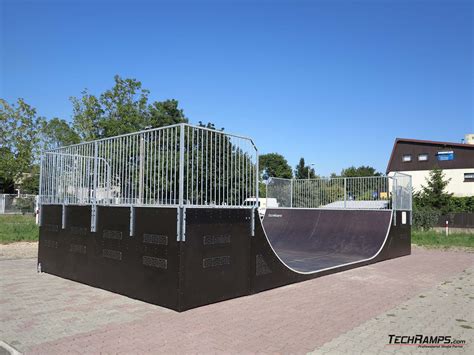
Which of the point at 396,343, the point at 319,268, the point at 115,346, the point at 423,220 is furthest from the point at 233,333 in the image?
the point at 423,220

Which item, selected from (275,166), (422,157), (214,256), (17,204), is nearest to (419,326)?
(214,256)

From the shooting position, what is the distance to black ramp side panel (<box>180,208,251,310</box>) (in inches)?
242

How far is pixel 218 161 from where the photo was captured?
704 cm

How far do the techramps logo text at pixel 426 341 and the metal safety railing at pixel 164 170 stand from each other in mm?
3319


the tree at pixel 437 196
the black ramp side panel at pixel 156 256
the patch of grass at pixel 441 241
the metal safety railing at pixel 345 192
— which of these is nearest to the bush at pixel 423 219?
the patch of grass at pixel 441 241

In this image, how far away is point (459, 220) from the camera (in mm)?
29484

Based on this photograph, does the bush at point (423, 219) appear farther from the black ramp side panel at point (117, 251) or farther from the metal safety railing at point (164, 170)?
the black ramp side panel at point (117, 251)

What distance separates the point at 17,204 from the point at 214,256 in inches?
1320

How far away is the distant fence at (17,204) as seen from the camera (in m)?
34.0

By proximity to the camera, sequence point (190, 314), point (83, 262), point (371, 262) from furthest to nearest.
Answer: point (371, 262)
point (83, 262)
point (190, 314)

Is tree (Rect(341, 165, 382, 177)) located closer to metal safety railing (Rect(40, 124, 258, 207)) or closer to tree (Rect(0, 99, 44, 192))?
tree (Rect(0, 99, 44, 192))

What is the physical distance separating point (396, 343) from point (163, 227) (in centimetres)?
359

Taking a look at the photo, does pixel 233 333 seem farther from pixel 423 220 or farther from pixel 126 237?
pixel 423 220

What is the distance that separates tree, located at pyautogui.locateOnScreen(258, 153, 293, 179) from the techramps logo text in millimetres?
86272
